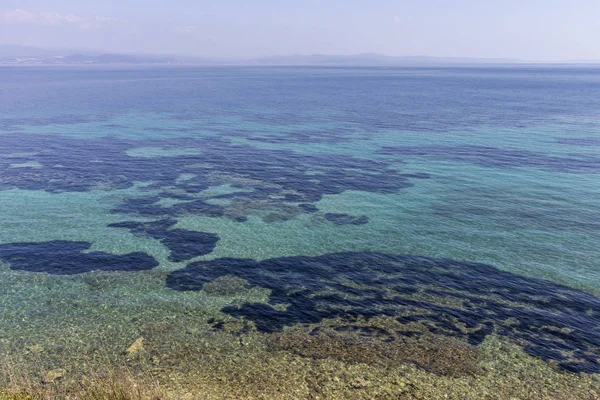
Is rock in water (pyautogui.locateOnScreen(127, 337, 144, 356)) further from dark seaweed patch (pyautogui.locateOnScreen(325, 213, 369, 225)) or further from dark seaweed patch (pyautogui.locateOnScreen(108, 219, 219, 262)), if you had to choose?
dark seaweed patch (pyautogui.locateOnScreen(325, 213, 369, 225))

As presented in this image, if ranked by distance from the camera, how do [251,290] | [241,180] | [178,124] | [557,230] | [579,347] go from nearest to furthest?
[579,347] → [251,290] → [557,230] → [241,180] → [178,124]

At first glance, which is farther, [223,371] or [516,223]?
[516,223]

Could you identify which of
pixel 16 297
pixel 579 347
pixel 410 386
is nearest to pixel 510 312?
pixel 579 347

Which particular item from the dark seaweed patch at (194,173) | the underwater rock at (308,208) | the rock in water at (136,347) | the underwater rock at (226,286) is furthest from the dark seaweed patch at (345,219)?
the rock in water at (136,347)

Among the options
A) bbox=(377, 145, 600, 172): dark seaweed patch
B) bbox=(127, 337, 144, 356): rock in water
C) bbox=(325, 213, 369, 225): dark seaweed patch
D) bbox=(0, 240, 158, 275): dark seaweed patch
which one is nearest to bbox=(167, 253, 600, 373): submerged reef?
bbox=(0, 240, 158, 275): dark seaweed patch

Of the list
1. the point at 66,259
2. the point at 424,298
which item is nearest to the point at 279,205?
the point at 66,259

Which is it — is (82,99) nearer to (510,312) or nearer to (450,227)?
(450,227)
